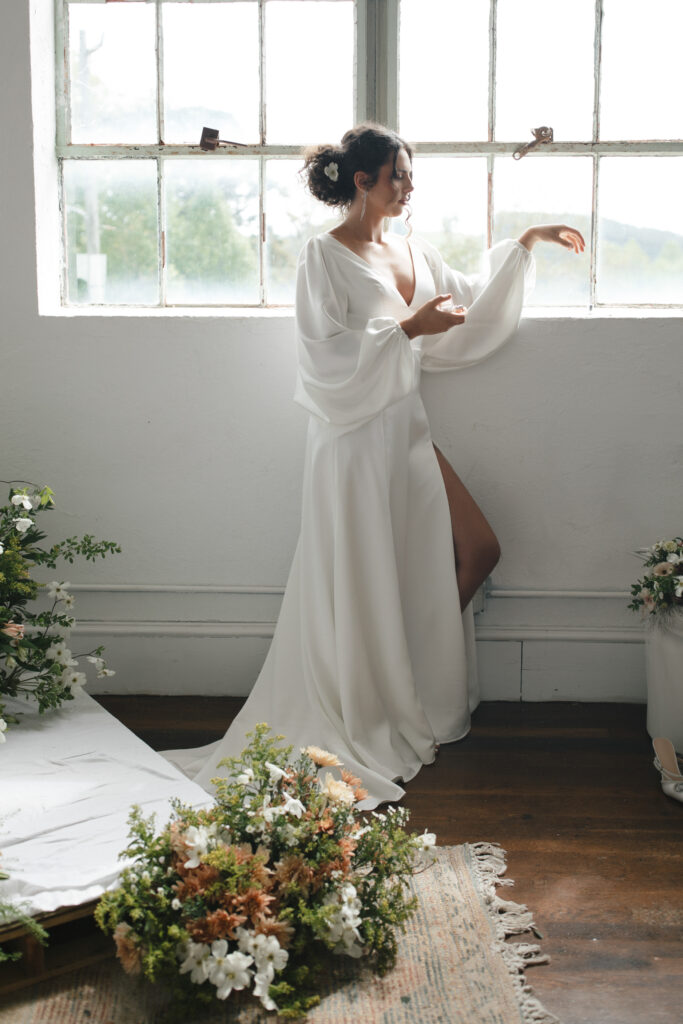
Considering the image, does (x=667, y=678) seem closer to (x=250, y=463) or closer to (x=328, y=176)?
(x=250, y=463)

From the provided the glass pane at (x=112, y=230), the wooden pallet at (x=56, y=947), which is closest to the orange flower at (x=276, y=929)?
the wooden pallet at (x=56, y=947)

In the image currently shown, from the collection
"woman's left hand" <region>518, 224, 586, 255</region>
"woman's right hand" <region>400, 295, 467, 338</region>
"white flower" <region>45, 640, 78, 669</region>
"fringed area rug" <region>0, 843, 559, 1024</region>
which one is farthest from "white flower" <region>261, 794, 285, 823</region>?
"woman's left hand" <region>518, 224, 586, 255</region>

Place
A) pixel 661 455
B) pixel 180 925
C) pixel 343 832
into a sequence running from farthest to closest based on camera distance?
1. pixel 661 455
2. pixel 343 832
3. pixel 180 925

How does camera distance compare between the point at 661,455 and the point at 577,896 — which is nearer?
the point at 577,896

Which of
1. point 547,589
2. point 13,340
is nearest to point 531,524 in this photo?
point 547,589

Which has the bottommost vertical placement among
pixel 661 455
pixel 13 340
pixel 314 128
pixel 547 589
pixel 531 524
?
pixel 547 589

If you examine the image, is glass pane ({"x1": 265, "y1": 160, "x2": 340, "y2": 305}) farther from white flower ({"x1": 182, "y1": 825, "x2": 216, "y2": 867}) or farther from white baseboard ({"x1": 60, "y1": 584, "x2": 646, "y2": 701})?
white flower ({"x1": 182, "y1": 825, "x2": 216, "y2": 867})

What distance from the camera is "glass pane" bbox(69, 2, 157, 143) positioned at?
335 centimetres

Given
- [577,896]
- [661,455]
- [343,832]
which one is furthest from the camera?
[661,455]

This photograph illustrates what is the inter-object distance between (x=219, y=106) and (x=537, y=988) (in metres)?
2.84

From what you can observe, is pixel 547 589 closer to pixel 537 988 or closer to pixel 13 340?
pixel 537 988

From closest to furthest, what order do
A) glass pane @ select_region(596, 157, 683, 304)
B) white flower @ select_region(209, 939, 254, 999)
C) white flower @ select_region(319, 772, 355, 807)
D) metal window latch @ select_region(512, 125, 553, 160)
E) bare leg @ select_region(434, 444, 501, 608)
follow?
white flower @ select_region(209, 939, 254, 999) → white flower @ select_region(319, 772, 355, 807) → bare leg @ select_region(434, 444, 501, 608) → metal window latch @ select_region(512, 125, 553, 160) → glass pane @ select_region(596, 157, 683, 304)

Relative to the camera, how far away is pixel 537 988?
6.07ft

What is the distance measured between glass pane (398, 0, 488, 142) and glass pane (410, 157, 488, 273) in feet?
0.30
